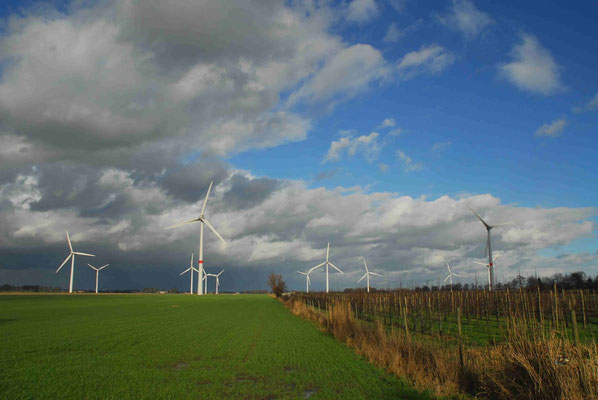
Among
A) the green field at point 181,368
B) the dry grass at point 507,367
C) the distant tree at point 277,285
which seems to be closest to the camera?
the dry grass at point 507,367

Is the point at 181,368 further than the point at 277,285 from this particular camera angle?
No

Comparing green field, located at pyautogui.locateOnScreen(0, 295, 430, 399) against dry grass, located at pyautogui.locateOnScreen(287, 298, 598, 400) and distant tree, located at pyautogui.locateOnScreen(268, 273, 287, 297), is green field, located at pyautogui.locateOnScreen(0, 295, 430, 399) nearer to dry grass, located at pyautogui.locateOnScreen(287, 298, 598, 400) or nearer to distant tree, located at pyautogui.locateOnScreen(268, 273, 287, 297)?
dry grass, located at pyautogui.locateOnScreen(287, 298, 598, 400)

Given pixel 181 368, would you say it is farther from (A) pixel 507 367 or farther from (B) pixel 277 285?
(B) pixel 277 285

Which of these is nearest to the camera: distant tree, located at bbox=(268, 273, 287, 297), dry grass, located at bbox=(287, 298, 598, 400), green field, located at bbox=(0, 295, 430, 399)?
dry grass, located at bbox=(287, 298, 598, 400)

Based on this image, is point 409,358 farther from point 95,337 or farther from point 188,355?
point 95,337

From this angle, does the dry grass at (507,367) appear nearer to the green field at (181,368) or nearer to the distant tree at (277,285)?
the green field at (181,368)

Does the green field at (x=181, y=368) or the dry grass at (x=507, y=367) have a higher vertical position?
the dry grass at (x=507, y=367)

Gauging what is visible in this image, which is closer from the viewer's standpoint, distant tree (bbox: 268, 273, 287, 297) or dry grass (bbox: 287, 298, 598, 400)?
dry grass (bbox: 287, 298, 598, 400)

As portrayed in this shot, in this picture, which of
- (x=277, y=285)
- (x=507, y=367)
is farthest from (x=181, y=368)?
(x=277, y=285)

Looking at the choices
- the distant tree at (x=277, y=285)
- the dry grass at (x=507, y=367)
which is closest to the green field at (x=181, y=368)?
the dry grass at (x=507, y=367)

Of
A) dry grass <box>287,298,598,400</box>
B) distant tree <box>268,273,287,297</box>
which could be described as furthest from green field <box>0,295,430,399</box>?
distant tree <box>268,273,287,297</box>

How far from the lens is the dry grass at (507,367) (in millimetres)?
7055

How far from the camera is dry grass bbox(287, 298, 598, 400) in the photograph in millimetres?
→ 7055

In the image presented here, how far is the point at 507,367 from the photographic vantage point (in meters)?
8.89
